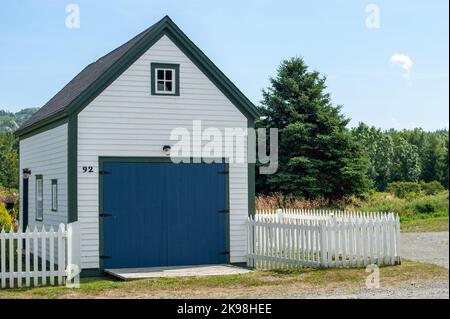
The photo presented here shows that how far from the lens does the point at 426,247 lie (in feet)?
71.4

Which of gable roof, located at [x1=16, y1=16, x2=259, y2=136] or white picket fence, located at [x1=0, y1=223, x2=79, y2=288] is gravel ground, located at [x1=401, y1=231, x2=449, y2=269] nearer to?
gable roof, located at [x1=16, y1=16, x2=259, y2=136]

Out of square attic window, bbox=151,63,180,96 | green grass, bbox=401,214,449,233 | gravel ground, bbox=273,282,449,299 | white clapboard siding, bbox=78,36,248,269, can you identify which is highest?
square attic window, bbox=151,63,180,96

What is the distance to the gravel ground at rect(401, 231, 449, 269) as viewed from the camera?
1866cm

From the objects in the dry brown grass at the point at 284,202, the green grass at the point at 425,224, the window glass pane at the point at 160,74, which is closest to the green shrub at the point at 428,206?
the green grass at the point at 425,224

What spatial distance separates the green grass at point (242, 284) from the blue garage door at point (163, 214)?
4.76 ft

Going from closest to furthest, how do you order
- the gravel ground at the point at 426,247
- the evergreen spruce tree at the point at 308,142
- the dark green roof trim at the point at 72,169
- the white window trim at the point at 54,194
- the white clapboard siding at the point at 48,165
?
1. the dark green roof trim at the point at 72,169
2. the white clapboard siding at the point at 48,165
3. the gravel ground at the point at 426,247
4. the white window trim at the point at 54,194
5. the evergreen spruce tree at the point at 308,142

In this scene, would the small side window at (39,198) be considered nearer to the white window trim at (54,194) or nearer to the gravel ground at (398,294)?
the white window trim at (54,194)

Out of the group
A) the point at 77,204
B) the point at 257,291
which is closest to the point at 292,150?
the point at 77,204

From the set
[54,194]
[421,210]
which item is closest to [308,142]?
[421,210]

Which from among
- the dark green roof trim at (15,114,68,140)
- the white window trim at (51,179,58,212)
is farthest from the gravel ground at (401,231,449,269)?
the dark green roof trim at (15,114,68,140)

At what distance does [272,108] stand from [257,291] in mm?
29897

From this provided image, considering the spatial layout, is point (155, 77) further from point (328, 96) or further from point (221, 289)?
point (328, 96)

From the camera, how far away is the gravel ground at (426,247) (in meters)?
18.7

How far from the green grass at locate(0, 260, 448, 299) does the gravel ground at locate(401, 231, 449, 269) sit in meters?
1.74
